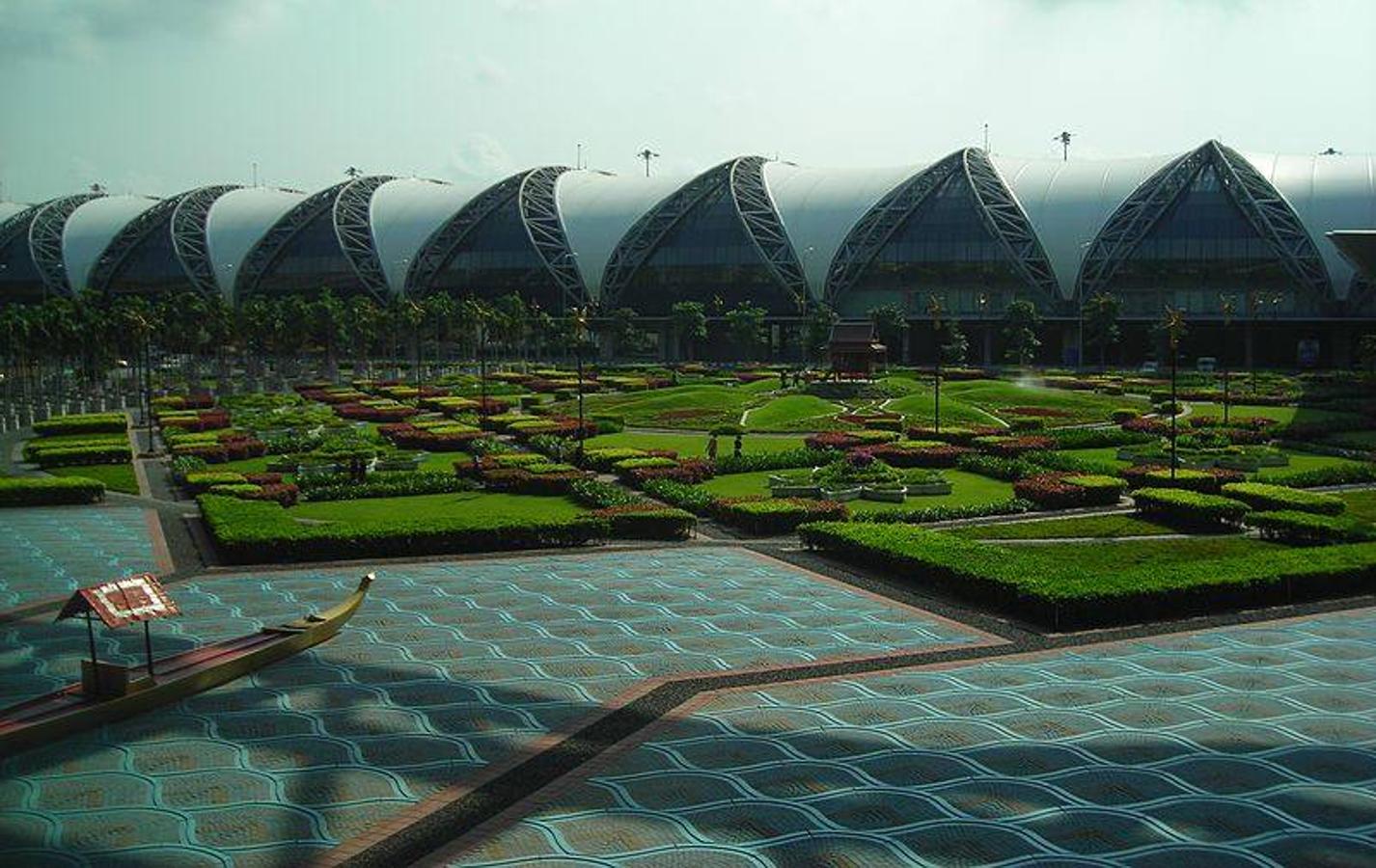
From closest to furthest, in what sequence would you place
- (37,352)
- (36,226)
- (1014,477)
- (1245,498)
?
(1245,498)
(1014,477)
(37,352)
(36,226)

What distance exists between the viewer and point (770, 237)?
93562 mm

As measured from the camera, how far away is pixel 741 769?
485 inches

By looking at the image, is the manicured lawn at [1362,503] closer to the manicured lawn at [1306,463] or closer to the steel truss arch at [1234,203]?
the manicured lawn at [1306,463]

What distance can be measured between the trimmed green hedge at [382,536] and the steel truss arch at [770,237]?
67565mm

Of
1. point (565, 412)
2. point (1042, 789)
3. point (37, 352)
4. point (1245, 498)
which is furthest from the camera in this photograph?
point (37, 352)

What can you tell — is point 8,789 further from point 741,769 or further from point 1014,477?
point 1014,477

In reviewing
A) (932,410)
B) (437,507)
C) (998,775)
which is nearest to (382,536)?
(437,507)

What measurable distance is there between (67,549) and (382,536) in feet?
20.6

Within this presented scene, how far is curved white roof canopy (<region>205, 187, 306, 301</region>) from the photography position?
103750 mm

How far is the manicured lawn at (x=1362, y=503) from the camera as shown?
2934 centimetres

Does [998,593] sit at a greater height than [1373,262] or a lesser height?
lesser

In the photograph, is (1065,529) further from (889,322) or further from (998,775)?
(889,322)

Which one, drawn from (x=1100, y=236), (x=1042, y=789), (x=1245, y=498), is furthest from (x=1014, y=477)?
(x=1100, y=236)

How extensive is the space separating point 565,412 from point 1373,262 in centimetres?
3341
